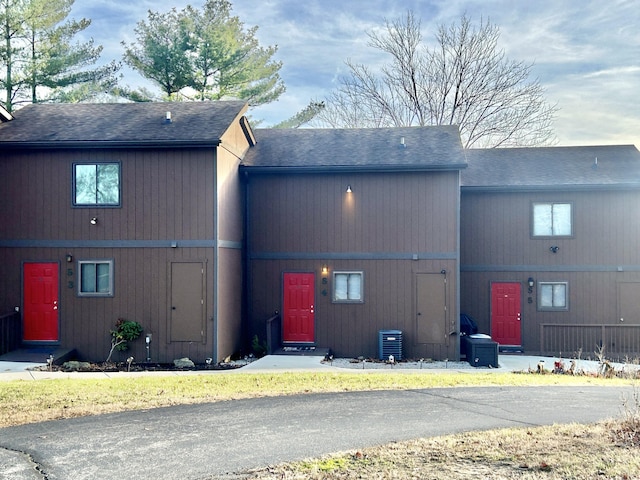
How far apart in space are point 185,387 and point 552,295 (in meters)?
12.6

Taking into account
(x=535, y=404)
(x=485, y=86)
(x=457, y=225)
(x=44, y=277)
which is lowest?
(x=535, y=404)

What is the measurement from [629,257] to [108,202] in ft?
49.9

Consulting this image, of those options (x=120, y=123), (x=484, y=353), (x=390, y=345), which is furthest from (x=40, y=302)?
(x=484, y=353)

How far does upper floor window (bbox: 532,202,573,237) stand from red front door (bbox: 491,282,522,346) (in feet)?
6.11

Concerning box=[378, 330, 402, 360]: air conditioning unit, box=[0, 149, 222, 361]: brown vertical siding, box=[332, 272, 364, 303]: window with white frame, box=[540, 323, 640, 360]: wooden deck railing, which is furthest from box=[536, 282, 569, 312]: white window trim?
box=[0, 149, 222, 361]: brown vertical siding

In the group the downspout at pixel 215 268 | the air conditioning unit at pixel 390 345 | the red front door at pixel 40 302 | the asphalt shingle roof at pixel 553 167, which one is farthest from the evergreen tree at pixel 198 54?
the air conditioning unit at pixel 390 345

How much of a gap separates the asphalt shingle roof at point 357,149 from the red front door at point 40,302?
6008 mm

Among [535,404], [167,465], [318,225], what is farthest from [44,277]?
[535,404]

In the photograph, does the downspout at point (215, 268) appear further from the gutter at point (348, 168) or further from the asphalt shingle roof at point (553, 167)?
the asphalt shingle roof at point (553, 167)

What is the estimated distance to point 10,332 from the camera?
15516 mm

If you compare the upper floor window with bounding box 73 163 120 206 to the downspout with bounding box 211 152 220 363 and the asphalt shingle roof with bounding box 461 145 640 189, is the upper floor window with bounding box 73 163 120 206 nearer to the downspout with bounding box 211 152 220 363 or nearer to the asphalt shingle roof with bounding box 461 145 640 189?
the downspout with bounding box 211 152 220 363

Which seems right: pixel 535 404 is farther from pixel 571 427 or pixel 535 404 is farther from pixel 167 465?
pixel 167 465

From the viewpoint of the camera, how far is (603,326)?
18.4 meters

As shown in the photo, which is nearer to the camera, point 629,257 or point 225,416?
point 225,416
